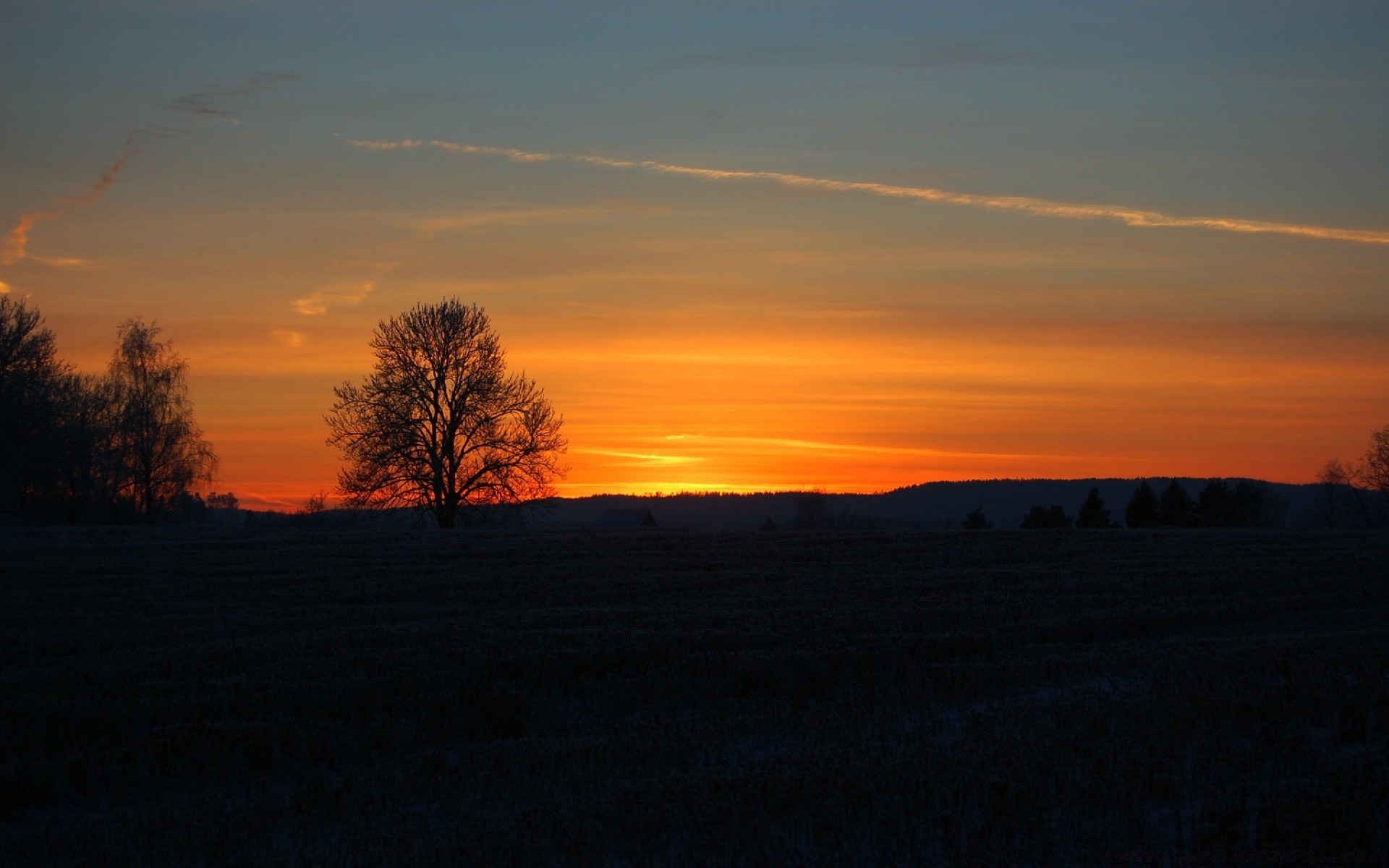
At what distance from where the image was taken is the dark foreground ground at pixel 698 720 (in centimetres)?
729

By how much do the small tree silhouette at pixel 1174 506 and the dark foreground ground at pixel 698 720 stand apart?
1664 inches

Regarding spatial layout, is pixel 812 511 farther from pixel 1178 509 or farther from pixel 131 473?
pixel 131 473

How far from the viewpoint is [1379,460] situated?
91.6 meters

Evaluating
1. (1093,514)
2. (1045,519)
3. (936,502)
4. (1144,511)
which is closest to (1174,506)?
(1144,511)

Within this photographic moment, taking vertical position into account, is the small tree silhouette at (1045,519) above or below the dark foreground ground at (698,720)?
above

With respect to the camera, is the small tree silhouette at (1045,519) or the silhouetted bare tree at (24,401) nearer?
the silhouetted bare tree at (24,401)

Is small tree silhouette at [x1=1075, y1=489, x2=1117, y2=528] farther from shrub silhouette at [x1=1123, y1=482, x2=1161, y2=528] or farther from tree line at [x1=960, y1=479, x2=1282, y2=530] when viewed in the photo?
shrub silhouette at [x1=1123, y1=482, x2=1161, y2=528]

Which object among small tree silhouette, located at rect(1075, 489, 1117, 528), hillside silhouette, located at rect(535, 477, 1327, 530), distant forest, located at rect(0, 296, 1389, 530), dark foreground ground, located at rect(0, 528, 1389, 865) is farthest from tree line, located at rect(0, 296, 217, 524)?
hillside silhouette, located at rect(535, 477, 1327, 530)

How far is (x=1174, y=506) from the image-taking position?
62156 millimetres

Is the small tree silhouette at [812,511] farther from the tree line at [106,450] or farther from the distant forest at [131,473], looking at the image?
the tree line at [106,450]

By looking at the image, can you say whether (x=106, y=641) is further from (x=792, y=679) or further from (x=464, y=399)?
(x=464, y=399)

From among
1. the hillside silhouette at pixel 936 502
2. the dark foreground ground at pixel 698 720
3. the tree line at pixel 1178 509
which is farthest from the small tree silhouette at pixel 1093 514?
the hillside silhouette at pixel 936 502

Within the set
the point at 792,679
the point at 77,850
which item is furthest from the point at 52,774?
the point at 792,679

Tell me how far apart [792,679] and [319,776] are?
5.45 m
